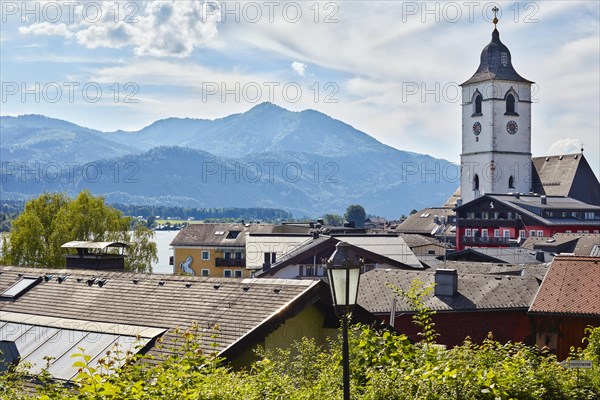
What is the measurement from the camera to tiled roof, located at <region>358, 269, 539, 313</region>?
105 ft

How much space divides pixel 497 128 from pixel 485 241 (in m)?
21.8

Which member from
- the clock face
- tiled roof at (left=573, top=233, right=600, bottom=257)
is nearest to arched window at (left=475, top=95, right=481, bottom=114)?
the clock face

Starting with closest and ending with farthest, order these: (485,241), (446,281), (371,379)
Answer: (371,379), (446,281), (485,241)

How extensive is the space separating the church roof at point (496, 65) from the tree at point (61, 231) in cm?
5944

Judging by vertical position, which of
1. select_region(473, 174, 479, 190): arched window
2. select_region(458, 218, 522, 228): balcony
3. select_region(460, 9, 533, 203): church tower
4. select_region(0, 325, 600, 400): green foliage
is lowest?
select_region(0, 325, 600, 400): green foliage

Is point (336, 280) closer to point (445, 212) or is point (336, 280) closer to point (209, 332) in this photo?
point (209, 332)

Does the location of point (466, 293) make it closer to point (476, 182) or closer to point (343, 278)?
point (343, 278)

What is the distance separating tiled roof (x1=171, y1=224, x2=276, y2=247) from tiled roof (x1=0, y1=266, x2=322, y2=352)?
66602 mm

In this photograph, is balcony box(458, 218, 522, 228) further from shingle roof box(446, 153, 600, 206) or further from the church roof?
the church roof

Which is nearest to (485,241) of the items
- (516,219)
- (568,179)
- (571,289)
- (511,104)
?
(516,219)

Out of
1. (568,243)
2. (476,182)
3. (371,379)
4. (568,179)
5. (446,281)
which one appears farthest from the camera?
(476,182)

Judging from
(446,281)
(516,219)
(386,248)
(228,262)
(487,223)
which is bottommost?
(228,262)

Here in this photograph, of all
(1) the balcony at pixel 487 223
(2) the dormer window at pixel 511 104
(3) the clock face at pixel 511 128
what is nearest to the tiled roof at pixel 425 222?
(3) the clock face at pixel 511 128

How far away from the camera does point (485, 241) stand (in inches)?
3351
